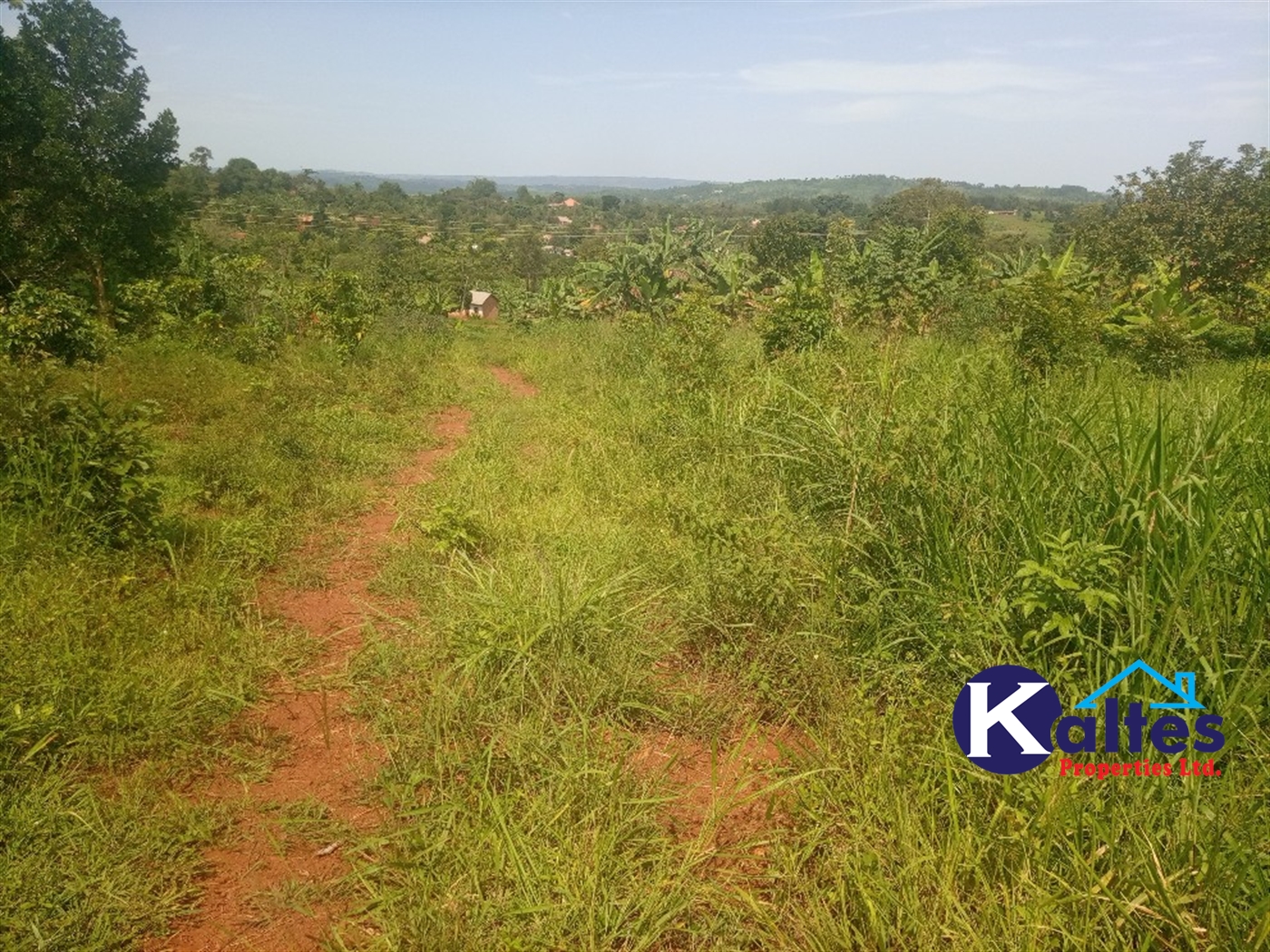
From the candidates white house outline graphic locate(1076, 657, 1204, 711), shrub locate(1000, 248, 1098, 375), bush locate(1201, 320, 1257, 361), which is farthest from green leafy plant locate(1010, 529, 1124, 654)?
bush locate(1201, 320, 1257, 361)

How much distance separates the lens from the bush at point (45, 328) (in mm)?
6129

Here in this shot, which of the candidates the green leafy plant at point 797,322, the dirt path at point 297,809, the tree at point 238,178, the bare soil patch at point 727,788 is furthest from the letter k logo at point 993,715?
the tree at point 238,178

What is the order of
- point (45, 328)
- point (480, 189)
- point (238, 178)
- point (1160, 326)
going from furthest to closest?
point (480, 189), point (238, 178), point (1160, 326), point (45, 328)

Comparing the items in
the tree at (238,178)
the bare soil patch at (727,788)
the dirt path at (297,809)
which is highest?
the tree at (238,178)

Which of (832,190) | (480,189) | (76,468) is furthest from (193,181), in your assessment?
(832,190)

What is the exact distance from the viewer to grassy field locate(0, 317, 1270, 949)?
1.85 meters

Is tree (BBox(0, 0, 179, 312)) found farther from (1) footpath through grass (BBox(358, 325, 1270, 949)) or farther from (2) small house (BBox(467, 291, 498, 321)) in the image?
(2) small house (BBox(467, 291, 498, 321))

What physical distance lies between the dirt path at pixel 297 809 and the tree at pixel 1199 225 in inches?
665

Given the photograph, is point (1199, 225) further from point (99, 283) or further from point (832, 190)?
point (832, 190)

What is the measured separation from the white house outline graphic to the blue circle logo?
12cm

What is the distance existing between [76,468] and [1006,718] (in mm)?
4346

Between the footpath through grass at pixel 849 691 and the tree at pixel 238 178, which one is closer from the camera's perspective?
the footpath through grass at pixel 849 691

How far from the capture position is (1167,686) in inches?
81.8

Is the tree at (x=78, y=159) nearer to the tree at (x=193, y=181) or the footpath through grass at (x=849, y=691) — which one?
the tree at (x=193, y=181)
